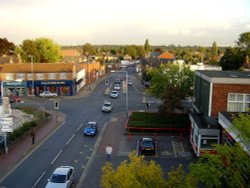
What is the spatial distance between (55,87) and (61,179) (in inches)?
1705

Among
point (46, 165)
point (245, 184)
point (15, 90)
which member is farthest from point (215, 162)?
point (15, 90)

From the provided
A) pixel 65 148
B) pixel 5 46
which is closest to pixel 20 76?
pixel 65 148

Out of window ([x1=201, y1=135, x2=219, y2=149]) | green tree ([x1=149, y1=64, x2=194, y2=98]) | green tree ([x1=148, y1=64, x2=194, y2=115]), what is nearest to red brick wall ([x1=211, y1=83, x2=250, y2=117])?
window ([x1=201, y1=135, x2=219, y2=149])

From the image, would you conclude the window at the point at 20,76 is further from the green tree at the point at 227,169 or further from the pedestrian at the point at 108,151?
the green tree at the point at 227,169

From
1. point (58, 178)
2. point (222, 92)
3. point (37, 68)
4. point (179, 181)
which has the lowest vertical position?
point (58, 178)

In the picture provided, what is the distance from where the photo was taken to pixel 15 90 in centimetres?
6109

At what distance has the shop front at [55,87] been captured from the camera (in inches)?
2400

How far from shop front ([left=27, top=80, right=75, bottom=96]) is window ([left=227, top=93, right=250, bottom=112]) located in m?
39.3

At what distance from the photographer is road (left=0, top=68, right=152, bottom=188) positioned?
905 inches

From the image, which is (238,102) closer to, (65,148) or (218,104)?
(218,104)

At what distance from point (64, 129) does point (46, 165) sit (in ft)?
38.2

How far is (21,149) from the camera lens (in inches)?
1146

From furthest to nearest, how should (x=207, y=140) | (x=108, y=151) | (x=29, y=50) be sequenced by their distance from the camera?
1. (x=29, y=50)
2. (x=207, y=140)
3. (x=108, y=151)

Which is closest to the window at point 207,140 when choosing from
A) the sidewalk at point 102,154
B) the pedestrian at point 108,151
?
the sidewalk at point 102,154
